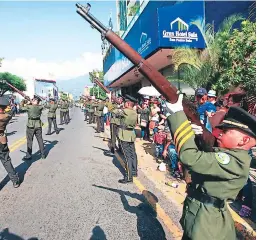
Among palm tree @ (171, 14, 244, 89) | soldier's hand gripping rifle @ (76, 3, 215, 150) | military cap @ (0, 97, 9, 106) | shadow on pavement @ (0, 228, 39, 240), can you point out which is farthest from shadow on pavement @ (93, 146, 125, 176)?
soldier's hand gripping rifle @ (76, 3, 215, 150)

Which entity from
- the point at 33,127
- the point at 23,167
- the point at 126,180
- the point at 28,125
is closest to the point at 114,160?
the point at 126,180

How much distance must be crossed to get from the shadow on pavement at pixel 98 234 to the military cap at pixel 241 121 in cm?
230

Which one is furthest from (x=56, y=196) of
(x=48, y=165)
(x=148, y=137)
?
(x=148, y=137)

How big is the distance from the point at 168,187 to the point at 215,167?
11.9 ft

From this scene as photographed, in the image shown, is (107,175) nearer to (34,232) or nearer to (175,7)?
(34,232)

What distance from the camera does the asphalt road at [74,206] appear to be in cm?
370

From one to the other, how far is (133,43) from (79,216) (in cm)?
1279

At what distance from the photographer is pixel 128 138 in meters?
6.06

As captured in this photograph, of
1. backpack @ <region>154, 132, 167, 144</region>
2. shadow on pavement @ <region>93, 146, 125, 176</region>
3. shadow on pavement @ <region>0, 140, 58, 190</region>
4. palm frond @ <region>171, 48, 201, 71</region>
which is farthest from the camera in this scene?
palm frond @ <region>171, 48, 201, 71</region>

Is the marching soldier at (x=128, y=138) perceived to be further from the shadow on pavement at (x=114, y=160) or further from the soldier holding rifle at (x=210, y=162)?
the soldier holding rifle at (x=210, y=162)

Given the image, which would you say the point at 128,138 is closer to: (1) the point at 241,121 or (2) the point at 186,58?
(1) the point at 241,121

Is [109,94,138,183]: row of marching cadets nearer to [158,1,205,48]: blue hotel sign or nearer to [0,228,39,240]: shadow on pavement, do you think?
[0,228,39,240]: shadow on pavement

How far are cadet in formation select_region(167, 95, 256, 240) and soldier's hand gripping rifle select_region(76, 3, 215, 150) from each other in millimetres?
67

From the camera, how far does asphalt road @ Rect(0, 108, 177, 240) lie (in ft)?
12.1
